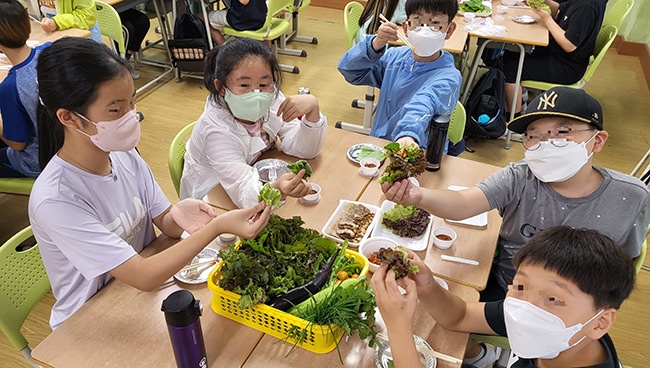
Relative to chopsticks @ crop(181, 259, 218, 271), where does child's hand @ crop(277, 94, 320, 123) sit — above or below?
above

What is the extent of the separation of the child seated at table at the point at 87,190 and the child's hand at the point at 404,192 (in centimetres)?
57

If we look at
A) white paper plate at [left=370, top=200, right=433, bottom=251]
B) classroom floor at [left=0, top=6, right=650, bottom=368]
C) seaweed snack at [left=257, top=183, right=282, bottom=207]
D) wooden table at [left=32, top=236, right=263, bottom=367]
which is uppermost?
seaweed snack at [left=257, top=183, right=282, bottom=207]

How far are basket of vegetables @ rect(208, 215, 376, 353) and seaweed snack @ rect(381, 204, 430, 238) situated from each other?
0.34 meters

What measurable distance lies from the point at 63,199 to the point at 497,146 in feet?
13.3

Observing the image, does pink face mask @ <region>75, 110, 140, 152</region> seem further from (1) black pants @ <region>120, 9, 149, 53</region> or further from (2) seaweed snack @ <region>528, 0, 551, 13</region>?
(2) seaweed snack @ <region>528, 0, 551, 13</region>

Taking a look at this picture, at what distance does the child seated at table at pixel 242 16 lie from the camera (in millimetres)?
4921

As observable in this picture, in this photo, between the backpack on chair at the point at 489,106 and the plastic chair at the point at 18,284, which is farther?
the backpack on chair at the point at 489,106

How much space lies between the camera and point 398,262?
4.52 feet

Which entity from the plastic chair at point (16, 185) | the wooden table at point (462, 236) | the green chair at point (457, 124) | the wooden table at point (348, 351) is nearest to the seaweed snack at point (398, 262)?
the wooden table at point (348, 351)

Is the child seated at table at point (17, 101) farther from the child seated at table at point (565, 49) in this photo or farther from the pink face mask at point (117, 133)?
the child seated at table at point (565, 49)

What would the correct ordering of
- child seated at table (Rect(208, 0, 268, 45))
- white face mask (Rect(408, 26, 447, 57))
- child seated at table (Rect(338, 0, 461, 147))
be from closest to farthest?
child seated at table (Rect(338, 0, 461, 147)) < white face mask (Rect(408, 26, 447, 57)) < child seated at table (Rect(208, 0, 268, 45))

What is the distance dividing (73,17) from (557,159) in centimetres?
394

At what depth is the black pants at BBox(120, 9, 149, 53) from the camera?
17.6ft

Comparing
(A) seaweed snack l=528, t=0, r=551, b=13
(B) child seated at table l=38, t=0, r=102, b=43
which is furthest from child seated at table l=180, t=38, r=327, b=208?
(A) seaweed snack l=528, t=0, r=551, b=13
